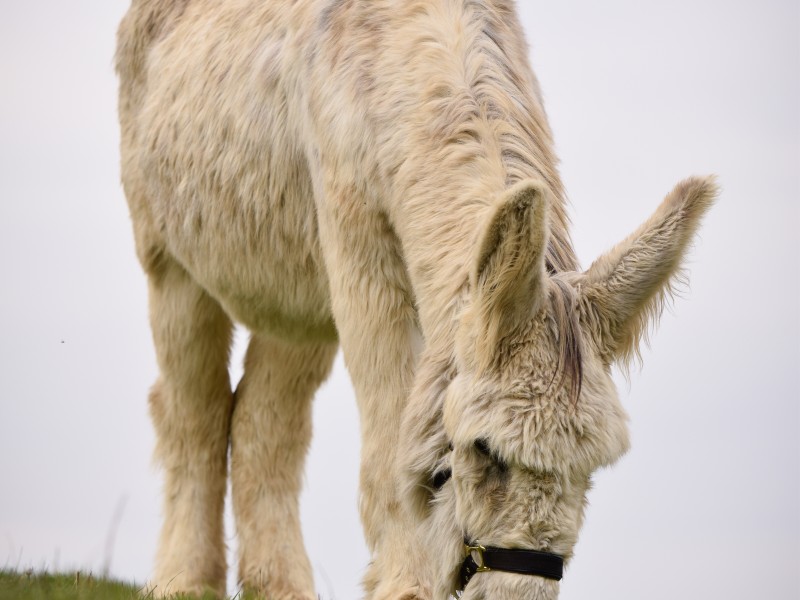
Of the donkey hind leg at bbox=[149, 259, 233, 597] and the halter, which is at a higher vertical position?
the donkey hind leg at bbox=[149, 259, 233, 597]

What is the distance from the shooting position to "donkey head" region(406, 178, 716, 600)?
420 cm

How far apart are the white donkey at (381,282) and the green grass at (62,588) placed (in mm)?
1025

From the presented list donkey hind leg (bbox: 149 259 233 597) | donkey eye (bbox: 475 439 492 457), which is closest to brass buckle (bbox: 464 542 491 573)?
donkey eye (bbox: 475 439 492 457)

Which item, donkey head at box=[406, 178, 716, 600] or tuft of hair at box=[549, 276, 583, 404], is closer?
donkey head at box=[406, 178, 716, 600]

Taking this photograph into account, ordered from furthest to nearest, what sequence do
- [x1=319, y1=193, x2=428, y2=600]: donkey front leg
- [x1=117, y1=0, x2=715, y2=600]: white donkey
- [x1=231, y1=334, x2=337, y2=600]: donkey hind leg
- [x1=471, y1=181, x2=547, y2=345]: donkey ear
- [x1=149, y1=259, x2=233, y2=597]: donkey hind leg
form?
[x1=149, y1=259, x2=233, y2=597]: donkey hind leg, [x1=231, y1=334, x2=337, y2=600]: donkey hind leg, [x1=319, y1=193, x2=428, y2=600]: donkey front leg, [x1=117, y1=0, x2=715, y2=600]: white donkey, [x1=471, y1=181, x2=547, y2=345]: donkey ear

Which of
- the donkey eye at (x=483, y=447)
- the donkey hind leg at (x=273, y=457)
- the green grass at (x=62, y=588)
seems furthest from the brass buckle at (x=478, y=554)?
the donkey hind leg at (x=273, y=457)

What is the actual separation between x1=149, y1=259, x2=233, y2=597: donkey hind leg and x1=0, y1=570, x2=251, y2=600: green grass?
55cm

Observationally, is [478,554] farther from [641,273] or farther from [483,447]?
[641,273]

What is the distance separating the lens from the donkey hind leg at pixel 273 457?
24.8 ft

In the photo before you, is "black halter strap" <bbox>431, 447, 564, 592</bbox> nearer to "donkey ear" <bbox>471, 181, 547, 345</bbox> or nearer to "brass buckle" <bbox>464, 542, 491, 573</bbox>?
"brass buckle" <bbox>464, 542, 491, 573</bbox>

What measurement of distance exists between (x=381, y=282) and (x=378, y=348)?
10.7 inches

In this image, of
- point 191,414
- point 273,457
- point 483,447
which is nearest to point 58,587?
point 483,447

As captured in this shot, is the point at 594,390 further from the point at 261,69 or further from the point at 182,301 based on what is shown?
the point at 182,301

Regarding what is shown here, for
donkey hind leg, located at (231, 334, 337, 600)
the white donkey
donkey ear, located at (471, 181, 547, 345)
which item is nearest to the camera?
donkey ear, located at (471, 181, 547, 345)
